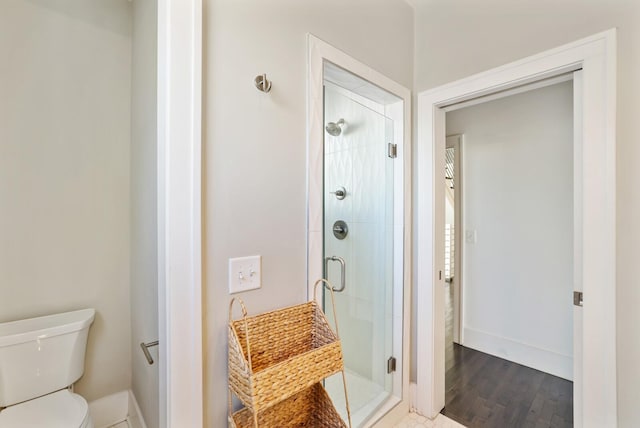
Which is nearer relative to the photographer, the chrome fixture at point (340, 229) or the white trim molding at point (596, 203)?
the white trim molding at point (596, 203)

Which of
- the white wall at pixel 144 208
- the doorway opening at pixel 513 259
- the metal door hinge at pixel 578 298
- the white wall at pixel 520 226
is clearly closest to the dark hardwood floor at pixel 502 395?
the doorway opening at pixel 513 259

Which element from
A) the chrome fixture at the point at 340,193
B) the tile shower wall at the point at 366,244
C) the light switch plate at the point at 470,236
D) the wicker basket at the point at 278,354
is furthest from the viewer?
the light switch plate at the point at 470,236

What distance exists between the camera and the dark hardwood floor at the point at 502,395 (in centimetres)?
185

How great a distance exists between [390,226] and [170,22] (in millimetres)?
1568

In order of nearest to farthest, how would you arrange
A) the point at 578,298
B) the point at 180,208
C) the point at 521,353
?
the point at 180,208 → the point at 578,298 → the point at 521,353

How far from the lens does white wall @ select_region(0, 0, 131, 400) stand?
1545 mm

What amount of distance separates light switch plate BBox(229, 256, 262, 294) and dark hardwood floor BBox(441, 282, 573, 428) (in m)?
1.75

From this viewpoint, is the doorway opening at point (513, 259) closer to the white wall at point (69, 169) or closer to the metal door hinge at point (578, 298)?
the metal door hinge at point (578, 298)

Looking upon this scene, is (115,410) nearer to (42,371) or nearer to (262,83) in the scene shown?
(42,371)

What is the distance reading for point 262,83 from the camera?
1.11 meters

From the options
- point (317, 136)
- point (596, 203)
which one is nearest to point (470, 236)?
point (596, 203)

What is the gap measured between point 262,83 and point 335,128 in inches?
26.4

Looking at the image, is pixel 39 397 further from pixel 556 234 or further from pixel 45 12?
pixel 556 234

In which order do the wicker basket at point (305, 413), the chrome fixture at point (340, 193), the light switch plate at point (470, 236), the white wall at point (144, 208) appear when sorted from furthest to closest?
the light switch plate at point (470, 236)
the chrome fixture at point (340, 193)
the white wall at point (144, 208)
the wicker basket at point (305, 413)
